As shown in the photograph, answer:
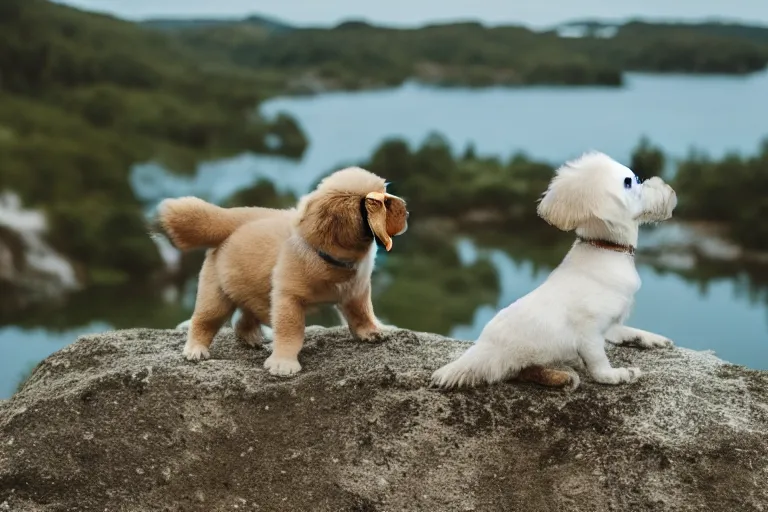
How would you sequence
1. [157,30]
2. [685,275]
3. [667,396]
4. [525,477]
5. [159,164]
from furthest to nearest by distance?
[157,30]
[159,164]
[685,275]
[667,396]
[525,477]

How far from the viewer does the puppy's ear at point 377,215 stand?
208 centimetres

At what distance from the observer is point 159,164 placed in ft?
17.0

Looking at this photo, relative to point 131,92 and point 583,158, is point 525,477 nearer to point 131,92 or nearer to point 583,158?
point 583,158

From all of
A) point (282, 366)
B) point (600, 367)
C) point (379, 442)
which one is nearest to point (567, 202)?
point (600, 367)

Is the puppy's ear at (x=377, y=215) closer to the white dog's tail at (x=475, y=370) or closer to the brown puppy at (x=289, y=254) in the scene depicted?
the brown puppy at (x=289, y=254)

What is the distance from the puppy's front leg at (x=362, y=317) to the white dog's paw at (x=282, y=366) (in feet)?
0.74

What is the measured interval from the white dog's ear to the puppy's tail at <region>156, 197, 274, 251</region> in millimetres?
890

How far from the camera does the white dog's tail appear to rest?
2.09 m

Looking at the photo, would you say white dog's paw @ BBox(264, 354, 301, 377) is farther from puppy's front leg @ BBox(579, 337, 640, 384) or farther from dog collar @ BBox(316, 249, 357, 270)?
puppy's front leg @ BBox(579, 337, 640, 384)

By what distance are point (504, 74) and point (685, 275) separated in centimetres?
164

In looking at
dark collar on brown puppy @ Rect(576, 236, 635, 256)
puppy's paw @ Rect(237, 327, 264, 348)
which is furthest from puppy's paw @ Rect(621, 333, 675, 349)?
puppy's paw @ Rect(237, 327, 264, 348)

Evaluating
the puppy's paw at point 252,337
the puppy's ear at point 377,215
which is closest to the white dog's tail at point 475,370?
the puppy's ear at point 377,215

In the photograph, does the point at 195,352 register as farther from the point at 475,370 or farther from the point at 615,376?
the point at 615,376

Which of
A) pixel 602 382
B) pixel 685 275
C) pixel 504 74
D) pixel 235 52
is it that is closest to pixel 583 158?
pixel 602 382
